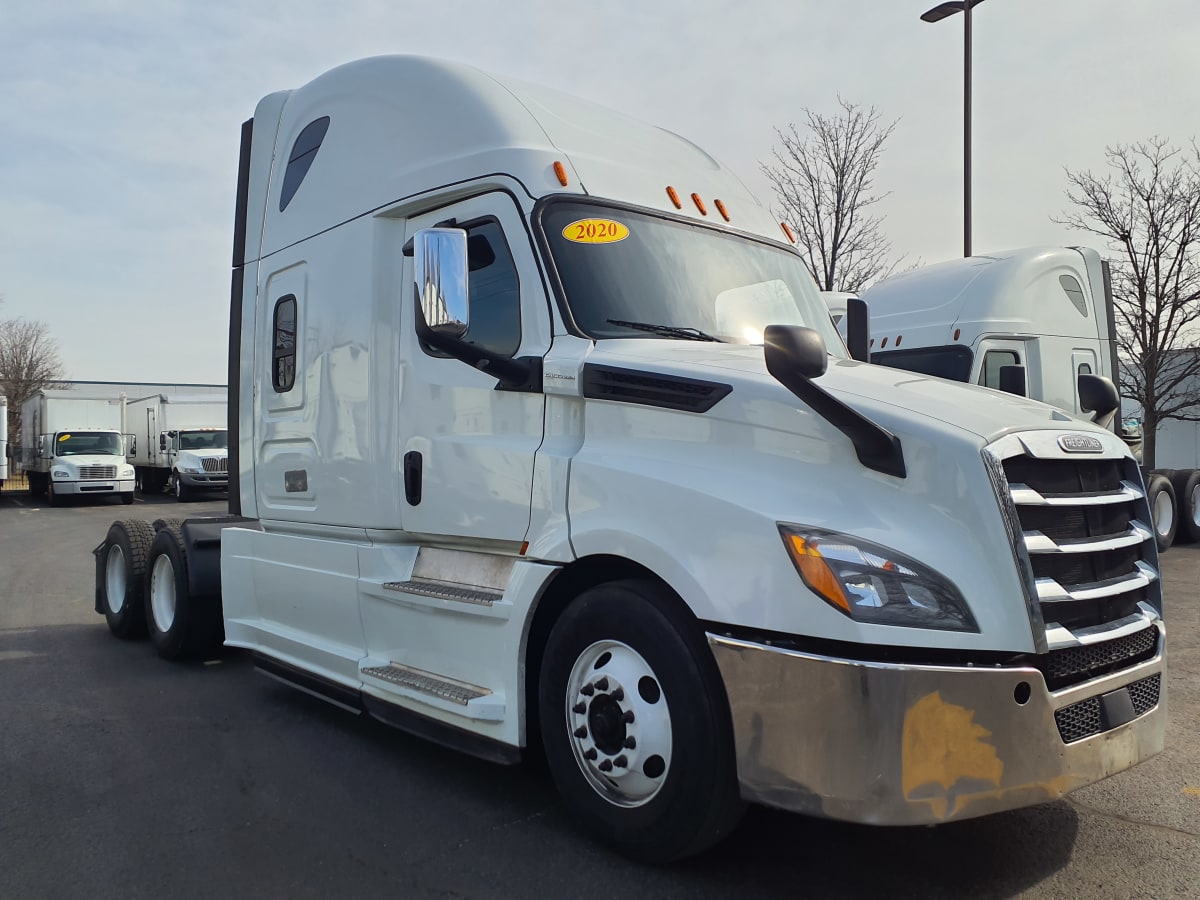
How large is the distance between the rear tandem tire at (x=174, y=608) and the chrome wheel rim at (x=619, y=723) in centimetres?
407

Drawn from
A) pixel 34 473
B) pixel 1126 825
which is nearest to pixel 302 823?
pixel 1126 825

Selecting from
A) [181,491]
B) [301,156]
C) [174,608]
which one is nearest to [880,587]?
[301,156]

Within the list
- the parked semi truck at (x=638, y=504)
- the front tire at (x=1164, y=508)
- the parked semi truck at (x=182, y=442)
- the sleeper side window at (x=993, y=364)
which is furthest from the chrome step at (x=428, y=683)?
the parked semi truck at (x=182, y=442)

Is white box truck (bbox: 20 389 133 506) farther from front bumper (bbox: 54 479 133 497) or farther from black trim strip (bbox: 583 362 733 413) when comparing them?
black trim strip (bbox: 583 362 733 413)

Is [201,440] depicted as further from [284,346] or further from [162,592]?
[284,346]

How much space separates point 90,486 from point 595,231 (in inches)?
1071

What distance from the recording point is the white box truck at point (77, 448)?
27.5 meters

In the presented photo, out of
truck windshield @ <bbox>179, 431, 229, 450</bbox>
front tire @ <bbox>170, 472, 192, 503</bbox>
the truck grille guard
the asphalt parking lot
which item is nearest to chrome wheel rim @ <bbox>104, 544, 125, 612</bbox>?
the asphalt parking lot

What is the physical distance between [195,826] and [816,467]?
2.91 meters

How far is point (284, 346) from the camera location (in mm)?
5746

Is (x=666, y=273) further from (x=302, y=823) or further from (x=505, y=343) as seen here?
(x=302, y=823)

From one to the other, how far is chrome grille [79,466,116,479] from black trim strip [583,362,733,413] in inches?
1084

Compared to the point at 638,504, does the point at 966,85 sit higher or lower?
higher

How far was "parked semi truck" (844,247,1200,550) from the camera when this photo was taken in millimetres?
10953
